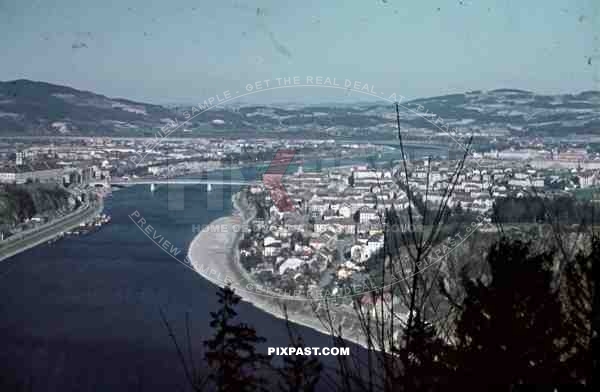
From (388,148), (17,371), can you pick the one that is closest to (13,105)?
(17,371)

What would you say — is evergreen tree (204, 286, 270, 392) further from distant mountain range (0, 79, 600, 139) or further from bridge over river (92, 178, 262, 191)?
bridge over river (92, 178, 262, 191)

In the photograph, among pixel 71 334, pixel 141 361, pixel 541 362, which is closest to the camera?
pixel 541 362

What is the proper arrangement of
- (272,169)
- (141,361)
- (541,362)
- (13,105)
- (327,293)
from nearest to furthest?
(541,362) < (327,293) < (141,361) < (272,169) < (13,105)

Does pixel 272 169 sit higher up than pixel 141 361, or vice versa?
pixel 272 169

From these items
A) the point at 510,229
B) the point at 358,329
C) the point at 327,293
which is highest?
the point at 510,229

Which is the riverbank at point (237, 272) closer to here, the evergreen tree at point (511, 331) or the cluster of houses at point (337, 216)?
the cluster of houses at point (337, 216)

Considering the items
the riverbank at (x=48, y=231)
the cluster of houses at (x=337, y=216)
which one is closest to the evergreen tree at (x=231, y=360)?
the cluster of houses at (x=337, y=216)

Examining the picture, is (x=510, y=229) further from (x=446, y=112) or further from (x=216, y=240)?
(x=216, y=240)
